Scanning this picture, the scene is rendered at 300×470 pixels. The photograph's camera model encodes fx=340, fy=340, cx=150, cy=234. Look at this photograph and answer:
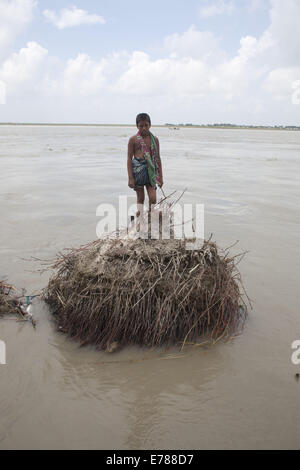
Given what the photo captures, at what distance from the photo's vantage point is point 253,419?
2.49 metres

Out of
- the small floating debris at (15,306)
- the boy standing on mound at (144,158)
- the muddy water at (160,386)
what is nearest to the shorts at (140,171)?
the boy standing on mound at (144,158)

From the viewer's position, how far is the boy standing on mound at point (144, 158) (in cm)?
438

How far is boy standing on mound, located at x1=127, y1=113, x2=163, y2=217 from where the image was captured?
4379mm

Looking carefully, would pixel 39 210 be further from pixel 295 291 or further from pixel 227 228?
pixel 295 291

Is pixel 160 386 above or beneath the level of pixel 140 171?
beneath

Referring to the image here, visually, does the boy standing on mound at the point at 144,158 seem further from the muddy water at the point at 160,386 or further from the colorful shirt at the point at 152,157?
the muddy water at the point at 160,386

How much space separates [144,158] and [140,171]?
184 millimetres

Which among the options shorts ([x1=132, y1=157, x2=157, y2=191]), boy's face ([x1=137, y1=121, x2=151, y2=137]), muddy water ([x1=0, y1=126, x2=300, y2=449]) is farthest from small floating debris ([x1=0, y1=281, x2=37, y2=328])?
boy's face ([x1=137, y1=121, x2=151, y2=137])

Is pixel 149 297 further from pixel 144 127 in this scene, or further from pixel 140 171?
pixel 144 127

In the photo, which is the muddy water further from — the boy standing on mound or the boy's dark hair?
the boy's dark hair

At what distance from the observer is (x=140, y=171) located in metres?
4.58

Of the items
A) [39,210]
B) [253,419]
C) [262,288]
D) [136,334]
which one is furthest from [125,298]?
[39,210]

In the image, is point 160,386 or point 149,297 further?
point 149,297

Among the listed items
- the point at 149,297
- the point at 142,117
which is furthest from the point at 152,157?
the point at 149,297
